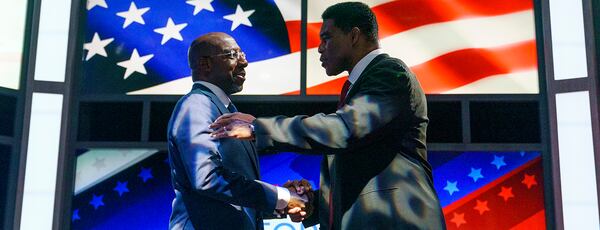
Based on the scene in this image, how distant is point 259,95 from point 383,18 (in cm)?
162

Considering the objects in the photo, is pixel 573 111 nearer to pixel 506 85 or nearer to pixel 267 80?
pixel 506 85

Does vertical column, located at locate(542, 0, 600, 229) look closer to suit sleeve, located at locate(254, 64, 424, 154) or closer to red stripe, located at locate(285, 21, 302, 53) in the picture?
red stripe, located at locate(285, 21, 302, 53)

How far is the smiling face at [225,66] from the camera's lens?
3566 mm

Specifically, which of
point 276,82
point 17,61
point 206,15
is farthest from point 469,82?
point 17,61

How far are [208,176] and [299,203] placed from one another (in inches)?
21.6

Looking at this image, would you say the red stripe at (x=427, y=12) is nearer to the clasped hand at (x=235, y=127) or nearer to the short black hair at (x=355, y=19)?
the short black hair at (x=355, y=19)

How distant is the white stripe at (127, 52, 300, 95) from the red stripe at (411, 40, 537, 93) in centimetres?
131

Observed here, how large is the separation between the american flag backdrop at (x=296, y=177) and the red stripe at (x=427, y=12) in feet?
4.73

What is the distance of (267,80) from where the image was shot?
7.55m

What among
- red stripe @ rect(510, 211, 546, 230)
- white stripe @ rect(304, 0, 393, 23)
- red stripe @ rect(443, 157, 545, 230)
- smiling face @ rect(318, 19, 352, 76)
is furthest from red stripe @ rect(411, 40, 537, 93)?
smiling face @ rect(318, 19, 352, 76)

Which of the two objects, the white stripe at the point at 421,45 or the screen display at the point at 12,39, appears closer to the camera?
the white stripe at the point at 421,45

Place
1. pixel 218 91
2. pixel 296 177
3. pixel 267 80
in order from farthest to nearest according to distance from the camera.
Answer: pixel 267 80 < pixel 296 177 < pixel 218 91

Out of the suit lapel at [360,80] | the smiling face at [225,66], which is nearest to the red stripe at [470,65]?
the smiling face at [225,66]

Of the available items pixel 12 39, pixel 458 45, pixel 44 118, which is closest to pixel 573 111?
pixel 458 45
